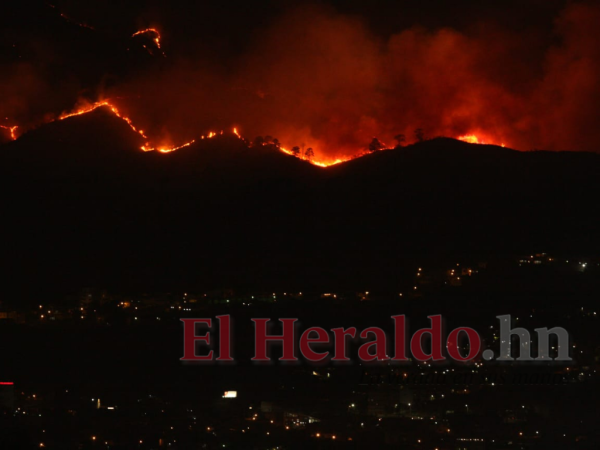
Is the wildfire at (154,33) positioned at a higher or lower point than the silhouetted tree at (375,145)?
higher

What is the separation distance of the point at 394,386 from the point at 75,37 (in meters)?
14.7

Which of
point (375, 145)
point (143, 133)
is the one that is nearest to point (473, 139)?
point (375, 145)

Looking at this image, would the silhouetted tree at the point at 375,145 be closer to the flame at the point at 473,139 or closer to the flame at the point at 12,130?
the flame at the point at 473,139

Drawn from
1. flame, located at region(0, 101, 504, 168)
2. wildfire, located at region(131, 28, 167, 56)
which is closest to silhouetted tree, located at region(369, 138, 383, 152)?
flame, located at region(0, 101, 504, 168)

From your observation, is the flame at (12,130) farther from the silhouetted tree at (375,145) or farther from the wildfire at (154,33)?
the silhouetted tree at (375,145)

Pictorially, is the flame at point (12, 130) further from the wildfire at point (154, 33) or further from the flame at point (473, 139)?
the flame at point (473, 139)

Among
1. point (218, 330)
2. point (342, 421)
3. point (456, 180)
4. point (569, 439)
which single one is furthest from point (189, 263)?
point (569, 439)

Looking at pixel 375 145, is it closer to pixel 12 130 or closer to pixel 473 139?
pixel 473 139

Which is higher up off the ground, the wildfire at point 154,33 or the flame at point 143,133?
the wildfire at point 154,33

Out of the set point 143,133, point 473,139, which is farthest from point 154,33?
point 473,139

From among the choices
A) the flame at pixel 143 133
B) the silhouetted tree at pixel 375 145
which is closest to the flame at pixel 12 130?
the flame at pixel 143 133

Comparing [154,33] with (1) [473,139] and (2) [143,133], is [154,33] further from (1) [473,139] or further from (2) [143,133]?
(1) [473,139]

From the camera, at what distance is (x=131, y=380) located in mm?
14062

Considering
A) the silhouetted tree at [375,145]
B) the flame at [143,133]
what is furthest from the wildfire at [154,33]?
the silhouetted tree at [375,145]
